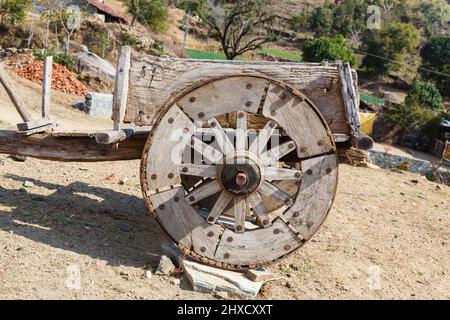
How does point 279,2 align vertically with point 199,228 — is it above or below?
above

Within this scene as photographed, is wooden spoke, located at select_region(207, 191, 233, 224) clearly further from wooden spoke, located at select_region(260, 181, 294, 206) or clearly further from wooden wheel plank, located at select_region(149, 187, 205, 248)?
wooden spoke, located at select_region(260, 181, 294, 206)

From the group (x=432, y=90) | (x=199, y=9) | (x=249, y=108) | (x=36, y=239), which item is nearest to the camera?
(x=249, y=108)

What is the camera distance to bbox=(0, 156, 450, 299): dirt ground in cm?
345

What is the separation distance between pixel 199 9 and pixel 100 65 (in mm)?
23359

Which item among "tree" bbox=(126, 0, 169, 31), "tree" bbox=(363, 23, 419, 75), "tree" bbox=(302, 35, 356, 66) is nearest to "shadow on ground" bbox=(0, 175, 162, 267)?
"tree" bbox=(126, 0, 169, 31)

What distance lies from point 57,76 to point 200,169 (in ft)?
45.5

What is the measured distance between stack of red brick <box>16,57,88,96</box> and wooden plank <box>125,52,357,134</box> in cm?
1273

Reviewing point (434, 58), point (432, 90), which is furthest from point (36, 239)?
point (434, 58)

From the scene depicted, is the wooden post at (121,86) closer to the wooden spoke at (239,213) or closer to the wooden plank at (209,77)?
the wooden plank at (209,77)

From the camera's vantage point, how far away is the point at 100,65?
18250 millimetres

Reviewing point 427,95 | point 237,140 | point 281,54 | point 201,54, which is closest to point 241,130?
point 237,140

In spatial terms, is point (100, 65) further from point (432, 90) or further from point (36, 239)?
point (432, 90)

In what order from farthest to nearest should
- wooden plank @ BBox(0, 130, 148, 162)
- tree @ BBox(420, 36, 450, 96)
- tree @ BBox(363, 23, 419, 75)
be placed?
tree @ BBox(363, 23, 419, 75), tree @ BBox(420, 36, 450, 96), wooden plank @ BBox(0, 130, 148, 162)

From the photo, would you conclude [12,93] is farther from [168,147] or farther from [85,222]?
[168,147]
